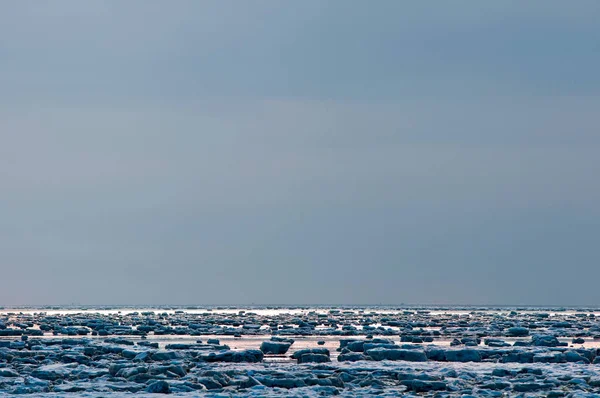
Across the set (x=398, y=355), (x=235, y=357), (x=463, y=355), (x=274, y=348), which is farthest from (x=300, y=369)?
(x=274, y=348)

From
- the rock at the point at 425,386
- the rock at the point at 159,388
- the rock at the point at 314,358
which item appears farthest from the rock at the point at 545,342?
the rock at the point at 159,388

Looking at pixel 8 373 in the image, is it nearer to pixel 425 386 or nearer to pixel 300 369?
pixel 300 369

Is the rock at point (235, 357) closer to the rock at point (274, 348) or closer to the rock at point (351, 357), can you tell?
the rock at point (351, 357)

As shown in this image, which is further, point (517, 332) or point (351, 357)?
point (517, 332)

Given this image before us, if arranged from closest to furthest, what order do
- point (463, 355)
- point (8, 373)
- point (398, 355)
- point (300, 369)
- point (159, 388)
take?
point (159, 388) < point (8, 373) < point (300, 369) < point (398, 355) < point (463, 355)

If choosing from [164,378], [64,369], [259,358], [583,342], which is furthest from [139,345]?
[583,342]

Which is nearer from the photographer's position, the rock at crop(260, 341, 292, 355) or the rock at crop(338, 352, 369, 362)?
the rock at crop(338, 352, 369, 362)

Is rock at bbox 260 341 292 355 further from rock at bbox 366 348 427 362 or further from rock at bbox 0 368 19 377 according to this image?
rock at bbox 0 368 19 377

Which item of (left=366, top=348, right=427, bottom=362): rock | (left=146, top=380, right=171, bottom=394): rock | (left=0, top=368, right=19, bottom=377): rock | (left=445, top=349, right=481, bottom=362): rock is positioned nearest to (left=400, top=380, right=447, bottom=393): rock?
(left=146, top=380, right=171, bottom=394): rock

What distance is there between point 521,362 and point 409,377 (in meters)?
6.41

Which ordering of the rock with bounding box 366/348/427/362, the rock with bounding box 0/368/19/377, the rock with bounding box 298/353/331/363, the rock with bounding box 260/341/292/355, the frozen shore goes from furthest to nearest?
the rock with bounding box 260/341/292/355
the rock with bounding box 366/348/427/362
the rock with bounding box 298/353/331/363
the rock with bounding box 0/368/19/377
the frozen shore

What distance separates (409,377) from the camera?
22469mm

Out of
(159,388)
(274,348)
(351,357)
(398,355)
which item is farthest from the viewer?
(274,348)

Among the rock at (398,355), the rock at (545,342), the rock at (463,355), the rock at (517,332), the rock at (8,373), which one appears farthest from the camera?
the rock at (517,332)
